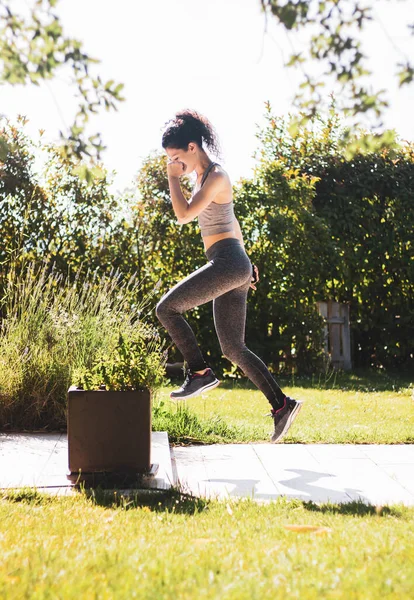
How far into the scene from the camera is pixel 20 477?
3.66 meters

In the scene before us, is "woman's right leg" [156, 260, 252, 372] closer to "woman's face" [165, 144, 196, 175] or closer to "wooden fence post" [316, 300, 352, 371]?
"woman's face" [165, 144, 196, 175]

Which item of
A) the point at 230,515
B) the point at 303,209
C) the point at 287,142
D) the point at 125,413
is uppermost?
the point at 287,142

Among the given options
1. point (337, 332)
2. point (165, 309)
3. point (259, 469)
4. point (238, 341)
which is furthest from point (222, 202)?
point (337, 332)

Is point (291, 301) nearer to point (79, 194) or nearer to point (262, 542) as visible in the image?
point (79, 194)

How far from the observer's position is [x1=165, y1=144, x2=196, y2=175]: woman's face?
13.5 ft

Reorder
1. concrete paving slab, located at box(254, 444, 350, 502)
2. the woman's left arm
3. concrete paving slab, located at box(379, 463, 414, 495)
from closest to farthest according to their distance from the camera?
1. concrete paving slab, located at box(254, 444, 350, 502)
2. concrete paving slab, located at box(379, 463, 414, 495)
3. the woman's left arm

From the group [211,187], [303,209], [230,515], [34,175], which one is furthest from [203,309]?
[230,515]

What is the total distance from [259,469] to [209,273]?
111 cm

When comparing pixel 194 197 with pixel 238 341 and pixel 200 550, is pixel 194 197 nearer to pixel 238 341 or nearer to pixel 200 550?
pixel 238 341

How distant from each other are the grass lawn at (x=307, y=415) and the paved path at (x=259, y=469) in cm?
27

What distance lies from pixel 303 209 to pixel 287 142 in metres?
1.29

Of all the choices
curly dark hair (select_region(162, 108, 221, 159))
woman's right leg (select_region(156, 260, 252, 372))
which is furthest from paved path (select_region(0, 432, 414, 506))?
curly dark hair (select_region(162, 108, 221, 159))

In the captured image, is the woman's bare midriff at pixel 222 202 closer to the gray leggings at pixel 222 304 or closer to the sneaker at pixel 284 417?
the gray leggings at pixel 222 304

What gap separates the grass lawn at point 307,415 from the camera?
16.7ft
